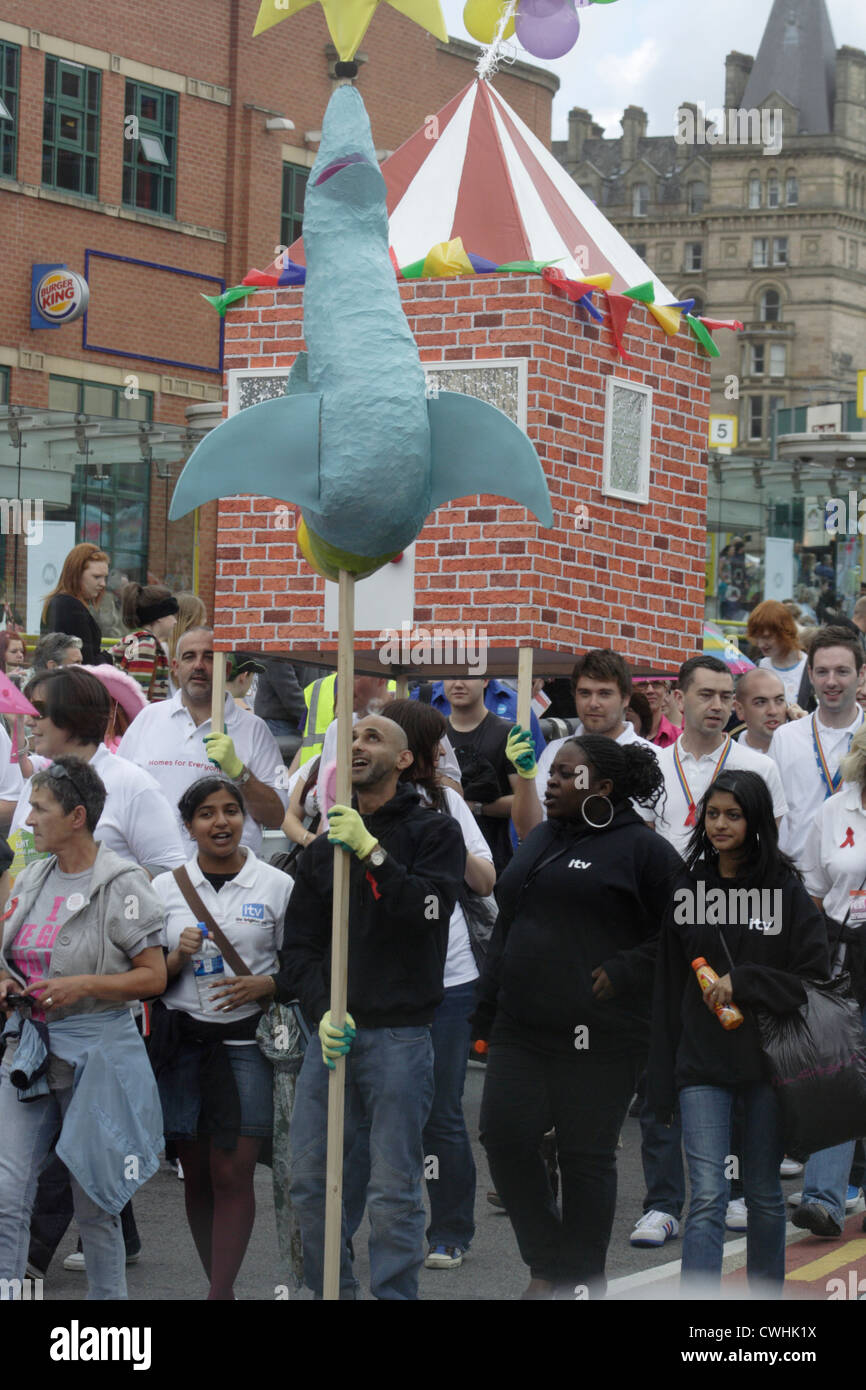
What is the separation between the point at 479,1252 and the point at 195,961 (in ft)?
5.73

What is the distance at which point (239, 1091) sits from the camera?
21.1 ft

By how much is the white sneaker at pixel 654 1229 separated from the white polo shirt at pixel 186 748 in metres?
2.21

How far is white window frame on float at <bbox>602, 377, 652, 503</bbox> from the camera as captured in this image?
9.15 metres

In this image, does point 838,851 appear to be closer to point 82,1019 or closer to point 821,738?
point 821,738

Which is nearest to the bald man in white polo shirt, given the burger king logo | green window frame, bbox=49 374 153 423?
the burger king logo

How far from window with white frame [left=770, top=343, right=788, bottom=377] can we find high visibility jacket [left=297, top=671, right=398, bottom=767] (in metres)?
98.8

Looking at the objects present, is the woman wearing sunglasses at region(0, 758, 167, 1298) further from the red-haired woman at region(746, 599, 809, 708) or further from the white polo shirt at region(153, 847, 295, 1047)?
the red-haired woman at region(746, 599, 809, 708)

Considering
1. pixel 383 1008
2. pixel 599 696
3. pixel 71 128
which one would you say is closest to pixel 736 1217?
pixel 599 696

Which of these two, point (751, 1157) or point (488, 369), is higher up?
point (488, 369)

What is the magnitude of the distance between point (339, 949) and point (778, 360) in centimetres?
10282

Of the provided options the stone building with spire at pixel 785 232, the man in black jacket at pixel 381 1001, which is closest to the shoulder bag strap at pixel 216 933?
the man in black jacket at pixel 381 1001

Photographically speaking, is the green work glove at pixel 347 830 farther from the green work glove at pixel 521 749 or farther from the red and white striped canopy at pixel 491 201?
the red and white striped canopy at pixel 491 201

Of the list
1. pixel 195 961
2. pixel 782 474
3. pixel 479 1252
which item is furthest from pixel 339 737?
pixel 782 474
